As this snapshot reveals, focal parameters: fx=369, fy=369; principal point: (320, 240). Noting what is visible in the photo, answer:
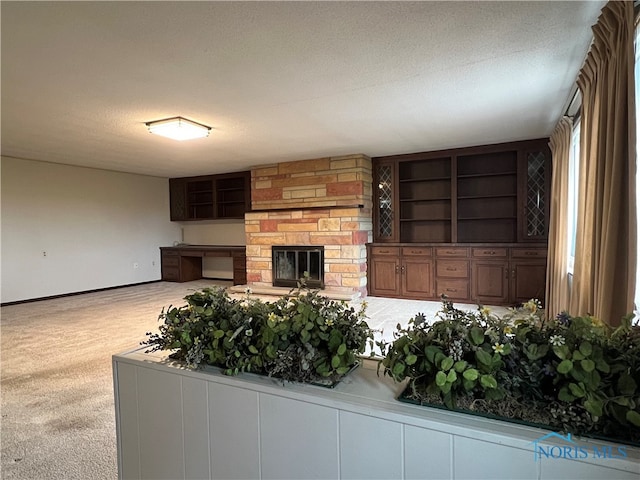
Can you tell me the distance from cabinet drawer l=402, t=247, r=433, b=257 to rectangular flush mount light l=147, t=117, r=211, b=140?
3.47m

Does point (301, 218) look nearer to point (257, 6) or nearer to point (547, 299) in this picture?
point (547, 299)

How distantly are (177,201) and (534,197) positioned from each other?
719 centimetres

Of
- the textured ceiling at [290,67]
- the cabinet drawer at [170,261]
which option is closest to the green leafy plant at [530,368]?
the textured ceiling at [290,67]

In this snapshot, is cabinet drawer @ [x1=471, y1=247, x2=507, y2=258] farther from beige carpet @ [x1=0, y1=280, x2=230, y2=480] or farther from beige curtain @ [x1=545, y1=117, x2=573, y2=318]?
beige carpet @ [x1=0, y1=280, x2=230, y2=480]

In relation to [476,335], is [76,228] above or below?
above

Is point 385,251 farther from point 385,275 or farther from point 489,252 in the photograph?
point 489,252

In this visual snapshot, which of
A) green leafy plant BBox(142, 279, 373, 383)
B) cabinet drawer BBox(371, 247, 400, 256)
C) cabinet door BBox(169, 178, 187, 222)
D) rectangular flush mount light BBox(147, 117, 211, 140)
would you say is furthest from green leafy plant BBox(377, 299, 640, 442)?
cabinet door BBox(169, 178, 187, 222)

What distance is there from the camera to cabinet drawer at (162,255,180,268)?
8.18 meters

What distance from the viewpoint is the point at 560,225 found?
12.6 ft

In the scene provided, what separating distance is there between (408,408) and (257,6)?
1974 millimetres

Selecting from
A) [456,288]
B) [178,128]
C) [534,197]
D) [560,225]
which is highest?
[178,128]

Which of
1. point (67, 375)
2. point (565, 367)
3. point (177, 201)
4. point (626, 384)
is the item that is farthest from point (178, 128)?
point (177, 201)

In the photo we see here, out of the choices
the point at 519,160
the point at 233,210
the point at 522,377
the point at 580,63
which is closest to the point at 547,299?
the point at 519,160

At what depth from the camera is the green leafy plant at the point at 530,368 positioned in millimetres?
881
